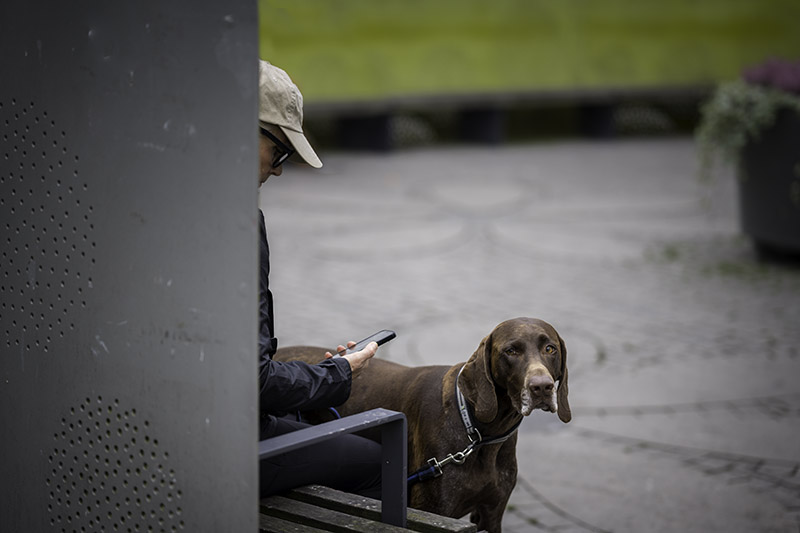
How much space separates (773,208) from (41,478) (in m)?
8.54

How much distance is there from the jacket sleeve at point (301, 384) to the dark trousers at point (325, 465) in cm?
20

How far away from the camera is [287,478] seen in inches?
124

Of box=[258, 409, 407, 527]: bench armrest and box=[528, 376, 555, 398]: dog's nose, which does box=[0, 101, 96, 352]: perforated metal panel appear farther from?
box=[528, 376, 555, 398]: dog's nose

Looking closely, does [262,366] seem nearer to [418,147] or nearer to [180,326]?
[180,326]

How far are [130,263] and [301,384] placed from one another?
0.63m

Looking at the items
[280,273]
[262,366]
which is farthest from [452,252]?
[262,366]

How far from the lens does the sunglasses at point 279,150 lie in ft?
9.36

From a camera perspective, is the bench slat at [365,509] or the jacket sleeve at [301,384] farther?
the bench slat at [365,509]

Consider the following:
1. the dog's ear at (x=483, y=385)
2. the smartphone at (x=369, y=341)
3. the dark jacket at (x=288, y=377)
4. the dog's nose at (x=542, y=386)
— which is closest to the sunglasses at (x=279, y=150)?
the dark jacket at (x=288, y=377)

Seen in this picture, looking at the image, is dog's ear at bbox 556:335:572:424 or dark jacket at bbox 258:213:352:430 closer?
dark jacket at bbox 258:213:352:430

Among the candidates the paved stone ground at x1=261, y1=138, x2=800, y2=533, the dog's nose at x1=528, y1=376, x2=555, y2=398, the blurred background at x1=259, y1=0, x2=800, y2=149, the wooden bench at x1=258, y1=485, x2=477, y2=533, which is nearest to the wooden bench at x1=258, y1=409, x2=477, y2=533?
the wooden bench at x1=258, y1=485, x2=477, y2=533

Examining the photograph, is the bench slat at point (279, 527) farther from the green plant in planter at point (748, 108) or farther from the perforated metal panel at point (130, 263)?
the green plant in planter at point (748, 108)

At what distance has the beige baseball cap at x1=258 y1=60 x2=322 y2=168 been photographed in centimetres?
283

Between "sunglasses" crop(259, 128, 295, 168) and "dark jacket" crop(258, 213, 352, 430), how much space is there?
0.20m
